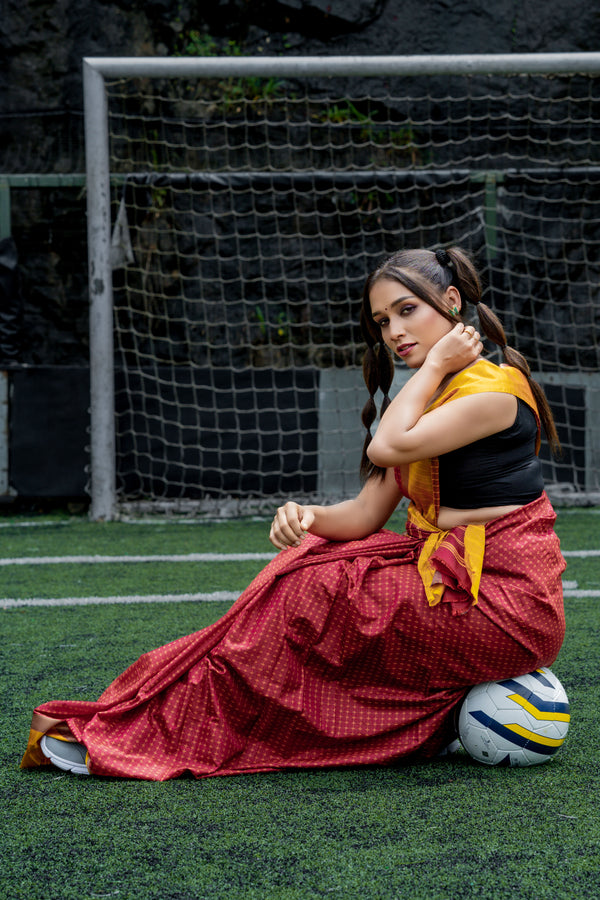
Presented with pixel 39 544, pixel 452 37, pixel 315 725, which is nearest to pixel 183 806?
pixel 315 725

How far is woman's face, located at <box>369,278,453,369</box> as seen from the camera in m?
1.96

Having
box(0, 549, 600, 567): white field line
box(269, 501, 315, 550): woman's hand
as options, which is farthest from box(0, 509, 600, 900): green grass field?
box(0, 549, 600, 567): white field line

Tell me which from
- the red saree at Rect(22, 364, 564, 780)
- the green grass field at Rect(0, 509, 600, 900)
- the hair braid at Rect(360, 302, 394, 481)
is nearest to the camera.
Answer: the green grass field at Rect(0, 509, 600, 900)

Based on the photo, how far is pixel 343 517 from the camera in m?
2.07

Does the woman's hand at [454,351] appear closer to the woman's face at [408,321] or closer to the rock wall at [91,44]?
the woman's face at [408,321]

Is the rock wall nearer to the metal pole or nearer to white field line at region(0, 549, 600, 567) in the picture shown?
the metal pole

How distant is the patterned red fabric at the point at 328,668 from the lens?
1.82m

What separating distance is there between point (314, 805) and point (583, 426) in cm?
510

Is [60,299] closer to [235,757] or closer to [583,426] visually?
[583,426]

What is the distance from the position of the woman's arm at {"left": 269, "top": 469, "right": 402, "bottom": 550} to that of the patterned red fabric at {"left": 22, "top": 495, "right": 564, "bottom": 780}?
69 millimetres

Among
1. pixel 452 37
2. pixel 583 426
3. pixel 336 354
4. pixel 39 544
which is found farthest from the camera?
pixel 452 37

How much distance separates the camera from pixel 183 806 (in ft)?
5.43

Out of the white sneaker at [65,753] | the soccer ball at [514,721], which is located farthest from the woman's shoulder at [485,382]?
the white sneaker at [65,753]

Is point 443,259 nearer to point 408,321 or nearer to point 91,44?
point 408,321
